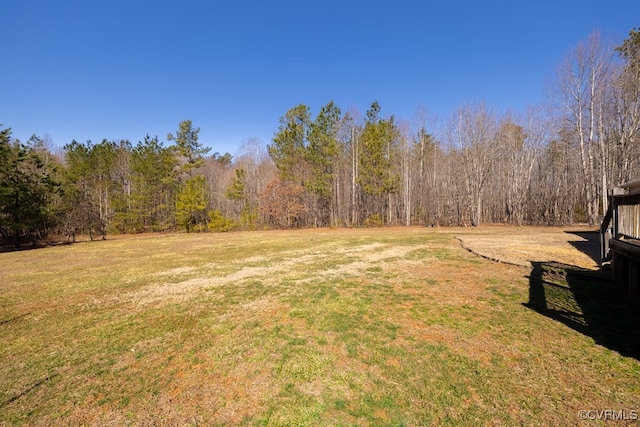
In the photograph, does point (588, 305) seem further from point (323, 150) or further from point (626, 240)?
point (323, 150)

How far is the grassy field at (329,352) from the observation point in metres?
2.52

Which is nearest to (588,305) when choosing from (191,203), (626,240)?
(626,240)

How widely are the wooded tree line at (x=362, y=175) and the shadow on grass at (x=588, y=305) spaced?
1692 centimetres

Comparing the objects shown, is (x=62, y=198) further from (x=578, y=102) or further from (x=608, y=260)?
(x=578, y=102)

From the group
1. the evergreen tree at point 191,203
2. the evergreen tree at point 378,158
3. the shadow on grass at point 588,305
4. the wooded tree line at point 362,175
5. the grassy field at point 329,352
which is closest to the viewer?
the grassy field at point 329,352

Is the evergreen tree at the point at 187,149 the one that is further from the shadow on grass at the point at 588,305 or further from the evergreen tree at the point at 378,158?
the shadow on grass at the point at 588,305

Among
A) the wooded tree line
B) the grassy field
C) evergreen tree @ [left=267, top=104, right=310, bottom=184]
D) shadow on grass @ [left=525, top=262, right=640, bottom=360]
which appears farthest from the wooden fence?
evergreen tree @ [left=267, top=104, right=310, bottom=184]

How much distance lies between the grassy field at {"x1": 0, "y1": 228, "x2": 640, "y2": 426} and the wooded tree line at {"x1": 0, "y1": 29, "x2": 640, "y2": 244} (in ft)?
57.6

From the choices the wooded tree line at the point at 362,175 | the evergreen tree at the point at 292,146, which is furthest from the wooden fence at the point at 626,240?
the evergreen tree at the point at 292,146

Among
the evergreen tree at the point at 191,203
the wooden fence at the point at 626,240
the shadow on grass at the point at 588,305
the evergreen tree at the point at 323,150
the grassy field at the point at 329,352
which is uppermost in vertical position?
the evergreen tree at the point at 323,150

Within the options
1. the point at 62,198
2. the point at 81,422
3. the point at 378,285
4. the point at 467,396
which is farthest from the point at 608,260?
the point at 62,198

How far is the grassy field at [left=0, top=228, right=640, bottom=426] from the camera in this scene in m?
2.52

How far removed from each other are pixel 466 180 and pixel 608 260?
17514 millimetres

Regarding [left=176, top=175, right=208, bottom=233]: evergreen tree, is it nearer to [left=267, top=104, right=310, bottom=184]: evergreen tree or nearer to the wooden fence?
[left=267, top=104, right=310, bottom=184]: evergreen tree
